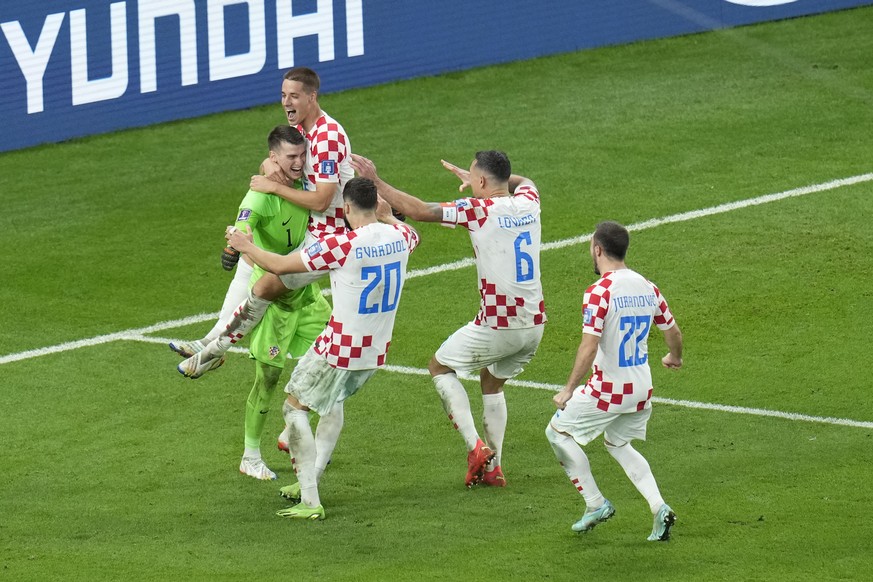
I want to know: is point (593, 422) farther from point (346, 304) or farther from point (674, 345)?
point (346, 304)

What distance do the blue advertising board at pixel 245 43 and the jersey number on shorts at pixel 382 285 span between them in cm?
991

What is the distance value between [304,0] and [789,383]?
9.49 metres

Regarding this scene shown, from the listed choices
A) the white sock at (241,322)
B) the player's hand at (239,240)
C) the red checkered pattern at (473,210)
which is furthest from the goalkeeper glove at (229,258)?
the red checkered pattern at (473,210)

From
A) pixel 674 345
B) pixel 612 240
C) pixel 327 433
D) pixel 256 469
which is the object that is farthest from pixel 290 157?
pixel 674 345

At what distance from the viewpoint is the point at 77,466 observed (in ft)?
36.4

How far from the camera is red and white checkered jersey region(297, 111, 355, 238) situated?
10.6 meters

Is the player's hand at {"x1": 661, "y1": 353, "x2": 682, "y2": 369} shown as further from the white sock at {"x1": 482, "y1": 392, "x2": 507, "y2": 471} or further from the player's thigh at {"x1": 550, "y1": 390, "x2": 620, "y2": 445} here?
the white sock at {"x1": 482, "y1": 392, "x2": 507, "y2": 471}

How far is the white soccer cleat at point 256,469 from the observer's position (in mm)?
10773

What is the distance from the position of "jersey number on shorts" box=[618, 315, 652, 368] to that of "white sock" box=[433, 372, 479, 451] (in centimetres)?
157

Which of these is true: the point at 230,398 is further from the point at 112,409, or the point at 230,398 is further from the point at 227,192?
the point at 227,192

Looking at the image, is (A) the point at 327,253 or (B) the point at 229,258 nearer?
(A) the point at 327,253

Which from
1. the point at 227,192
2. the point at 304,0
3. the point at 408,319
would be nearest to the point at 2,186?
the point at 227,192

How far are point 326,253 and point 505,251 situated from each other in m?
1.33

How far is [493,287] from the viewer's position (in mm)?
10289
